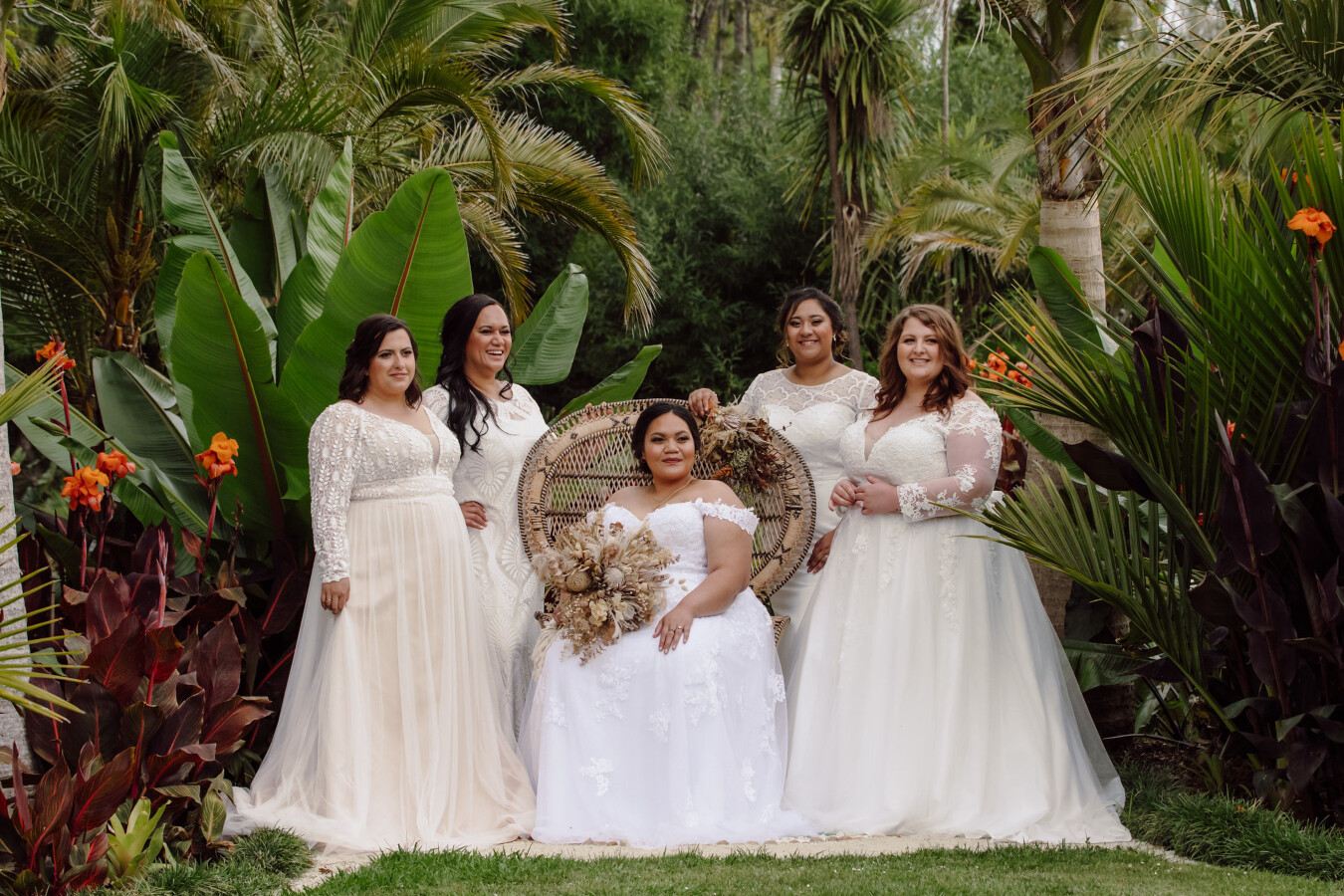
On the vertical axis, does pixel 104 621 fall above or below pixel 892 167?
below

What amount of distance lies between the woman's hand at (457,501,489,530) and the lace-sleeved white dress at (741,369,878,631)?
1.45 m

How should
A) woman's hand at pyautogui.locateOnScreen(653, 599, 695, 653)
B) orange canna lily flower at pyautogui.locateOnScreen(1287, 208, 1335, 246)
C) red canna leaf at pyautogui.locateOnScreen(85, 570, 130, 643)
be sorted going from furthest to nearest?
woman's hand at pyautogui.locateOnScreen(653, 599, 695, 653), red canna leaf at pyautogui.locateOnScreen(85, 570, 130, 643), orange canna lily flower at pyautogui.locateOnScreen(1287, 208, 1335, 246)

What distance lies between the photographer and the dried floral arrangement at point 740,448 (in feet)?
19.2

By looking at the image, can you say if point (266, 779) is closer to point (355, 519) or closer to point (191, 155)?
point (355, 519)

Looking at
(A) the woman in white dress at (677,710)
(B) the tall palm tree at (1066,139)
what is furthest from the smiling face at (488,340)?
(B) the tall palm tree at (1066,139)

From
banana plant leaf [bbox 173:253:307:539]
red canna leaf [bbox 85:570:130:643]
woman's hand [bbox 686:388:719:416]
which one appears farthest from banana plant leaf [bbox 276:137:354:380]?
red canna leaf [bbox 85:570:130:643]

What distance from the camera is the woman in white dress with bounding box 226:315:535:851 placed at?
497 cm

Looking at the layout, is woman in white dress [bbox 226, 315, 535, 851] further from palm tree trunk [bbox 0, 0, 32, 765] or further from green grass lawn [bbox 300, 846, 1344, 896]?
palm tree trunk [bbox 0, 0, 32, 765]

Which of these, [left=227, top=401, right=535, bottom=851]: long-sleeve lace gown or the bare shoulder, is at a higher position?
the bare shoulder

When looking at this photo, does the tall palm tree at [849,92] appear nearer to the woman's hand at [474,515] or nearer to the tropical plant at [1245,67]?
the tropical plant at [1245,67]

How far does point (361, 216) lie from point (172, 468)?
18.8ft

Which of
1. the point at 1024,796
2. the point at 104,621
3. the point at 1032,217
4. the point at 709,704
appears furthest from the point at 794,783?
the point at 1032,217

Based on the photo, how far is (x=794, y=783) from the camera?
5215 millimetres

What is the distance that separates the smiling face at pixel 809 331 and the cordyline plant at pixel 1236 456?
4.25ft
